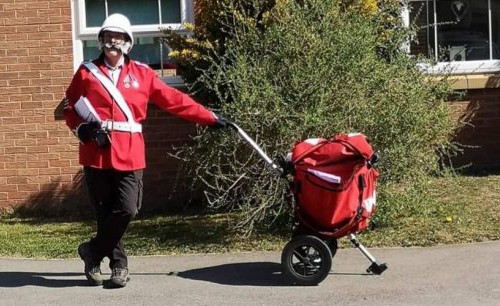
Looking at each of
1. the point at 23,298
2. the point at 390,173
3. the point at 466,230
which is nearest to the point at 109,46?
the point at 23,298

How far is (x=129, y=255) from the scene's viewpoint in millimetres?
6812

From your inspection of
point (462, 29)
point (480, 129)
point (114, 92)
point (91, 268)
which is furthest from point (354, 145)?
point (462, 29)

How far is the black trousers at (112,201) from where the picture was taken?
562 cm

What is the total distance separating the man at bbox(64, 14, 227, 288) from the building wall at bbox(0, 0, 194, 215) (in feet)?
10.7

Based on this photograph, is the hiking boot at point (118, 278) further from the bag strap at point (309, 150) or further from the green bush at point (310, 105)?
the bag strap at point (309, 150)

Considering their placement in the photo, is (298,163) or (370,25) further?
(370,25)

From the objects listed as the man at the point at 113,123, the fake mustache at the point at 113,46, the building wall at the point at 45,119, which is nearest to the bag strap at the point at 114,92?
the man at the point at 113,123

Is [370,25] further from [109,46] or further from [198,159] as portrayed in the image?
[109,46]

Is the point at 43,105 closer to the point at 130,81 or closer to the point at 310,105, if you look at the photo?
the point at 130,81

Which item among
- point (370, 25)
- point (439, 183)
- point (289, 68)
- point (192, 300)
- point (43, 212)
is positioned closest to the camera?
point (192, 300)

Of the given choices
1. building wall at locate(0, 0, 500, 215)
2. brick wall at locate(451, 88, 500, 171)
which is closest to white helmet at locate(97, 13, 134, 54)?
building wall at locate(0, 0, 500, 215)

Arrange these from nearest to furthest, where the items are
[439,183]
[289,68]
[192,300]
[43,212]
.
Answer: [192,300] → [289,68] → [439,183] → [43,212]

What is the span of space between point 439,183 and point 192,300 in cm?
387

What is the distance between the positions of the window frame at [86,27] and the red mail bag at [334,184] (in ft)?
13.0
